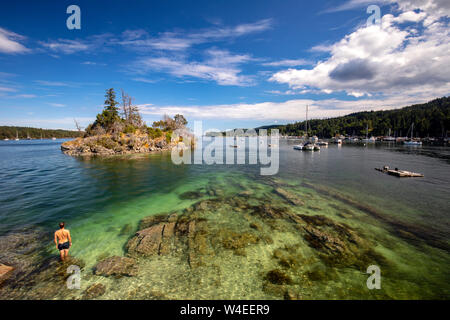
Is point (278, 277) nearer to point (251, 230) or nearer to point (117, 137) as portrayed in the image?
point (251, 230)

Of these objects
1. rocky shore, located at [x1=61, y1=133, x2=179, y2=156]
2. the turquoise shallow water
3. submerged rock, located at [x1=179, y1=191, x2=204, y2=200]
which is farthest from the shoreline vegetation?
submerged rock, located at [x1=179, y1=191, x2=204, y2=200]

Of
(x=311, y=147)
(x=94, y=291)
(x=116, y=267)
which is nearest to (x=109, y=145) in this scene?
(x=116, y=267)

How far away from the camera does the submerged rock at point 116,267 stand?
Result: 852cm

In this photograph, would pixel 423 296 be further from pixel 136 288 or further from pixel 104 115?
pixel 104 115

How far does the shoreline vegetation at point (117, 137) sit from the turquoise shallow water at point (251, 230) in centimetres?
3530

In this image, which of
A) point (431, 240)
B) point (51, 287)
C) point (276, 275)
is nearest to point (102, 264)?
point (51, 287)

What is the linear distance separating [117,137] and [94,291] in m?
66.2

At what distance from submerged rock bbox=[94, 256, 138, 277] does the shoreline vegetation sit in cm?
6067

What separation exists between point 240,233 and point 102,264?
8.24 meters

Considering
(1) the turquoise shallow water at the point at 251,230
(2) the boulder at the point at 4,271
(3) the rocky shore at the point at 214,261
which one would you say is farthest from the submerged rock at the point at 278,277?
(2) the boulder at the point at 4,271

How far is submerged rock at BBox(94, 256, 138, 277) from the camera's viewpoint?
8523 mm

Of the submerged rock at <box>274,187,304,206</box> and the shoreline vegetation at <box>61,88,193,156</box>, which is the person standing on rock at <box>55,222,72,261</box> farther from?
the shoreline vegetation at <box>61,88,193,156</box>
